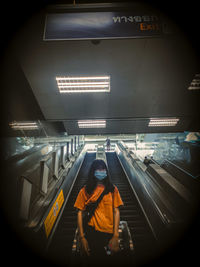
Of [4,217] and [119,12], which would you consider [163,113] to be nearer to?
[119,12]

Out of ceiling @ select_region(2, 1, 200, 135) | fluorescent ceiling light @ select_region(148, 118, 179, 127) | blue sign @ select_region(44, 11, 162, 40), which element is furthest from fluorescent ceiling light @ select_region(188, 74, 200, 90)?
blue sign @ select_region(44, 11, 162, 40)

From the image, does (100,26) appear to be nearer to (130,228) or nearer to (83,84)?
(83,84)

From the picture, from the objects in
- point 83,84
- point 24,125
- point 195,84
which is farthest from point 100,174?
point 195,84

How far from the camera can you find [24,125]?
3.17 metres

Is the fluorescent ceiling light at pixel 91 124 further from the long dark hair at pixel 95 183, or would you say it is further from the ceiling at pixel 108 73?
the long dark hair at pixel 95 183

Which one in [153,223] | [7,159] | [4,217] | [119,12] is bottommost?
[153,223]

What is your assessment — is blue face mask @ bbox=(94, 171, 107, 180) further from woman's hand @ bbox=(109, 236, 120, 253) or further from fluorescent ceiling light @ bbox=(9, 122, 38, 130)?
fluorescent ceiling light @ bbox=(9, 122, 38, 130)

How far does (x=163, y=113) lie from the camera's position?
3.72 meters

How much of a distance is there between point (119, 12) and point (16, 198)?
3718 mm

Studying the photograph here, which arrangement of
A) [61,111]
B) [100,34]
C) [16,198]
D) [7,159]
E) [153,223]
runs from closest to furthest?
1. [100,34]
2. [16,198]
3. [7,159]
4. [153,223]
5. [61,111]

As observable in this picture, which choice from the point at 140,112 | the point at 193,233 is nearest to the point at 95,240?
the point at 193,233

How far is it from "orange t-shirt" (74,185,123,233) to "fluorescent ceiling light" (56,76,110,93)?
2595 mm

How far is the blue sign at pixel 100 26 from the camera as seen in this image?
1.68 meters

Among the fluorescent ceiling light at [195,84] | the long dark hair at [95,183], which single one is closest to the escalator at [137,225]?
the long dark hair at [95,183]
